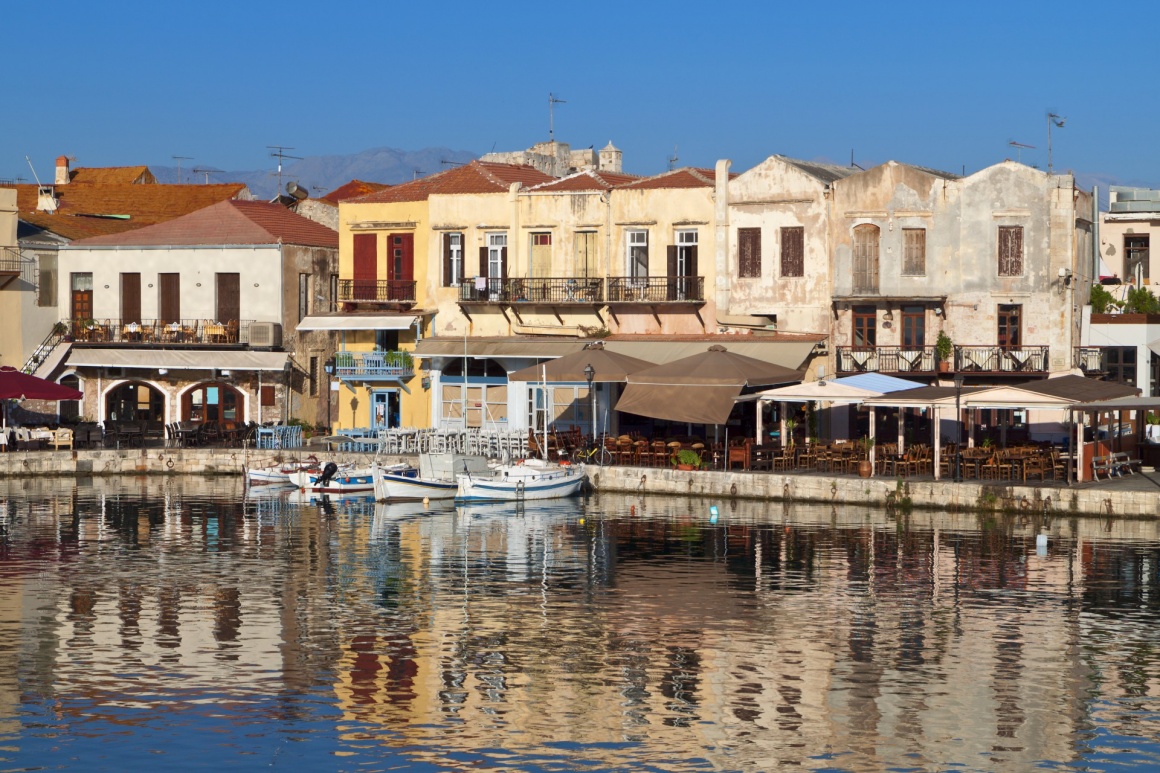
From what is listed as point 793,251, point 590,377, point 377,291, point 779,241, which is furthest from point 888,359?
point 377,291

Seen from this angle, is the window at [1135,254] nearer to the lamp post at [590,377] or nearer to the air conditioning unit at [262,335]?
the lamp post at [590,377]

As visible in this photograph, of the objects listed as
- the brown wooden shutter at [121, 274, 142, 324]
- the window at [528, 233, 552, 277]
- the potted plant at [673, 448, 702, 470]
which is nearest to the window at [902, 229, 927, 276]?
the potted plant at [673, 448, 702, 470]

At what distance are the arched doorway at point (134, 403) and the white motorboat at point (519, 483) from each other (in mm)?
16979

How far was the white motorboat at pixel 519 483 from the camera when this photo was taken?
137 ft

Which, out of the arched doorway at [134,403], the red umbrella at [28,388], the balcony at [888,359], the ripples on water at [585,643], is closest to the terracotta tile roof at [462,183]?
the arched doorway at [134,403]

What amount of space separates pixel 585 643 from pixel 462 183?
30897 mm

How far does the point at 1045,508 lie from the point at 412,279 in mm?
23314

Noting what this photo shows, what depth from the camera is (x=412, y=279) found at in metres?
53.7

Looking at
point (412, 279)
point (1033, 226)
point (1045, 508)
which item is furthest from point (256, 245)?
point (1045, 508)

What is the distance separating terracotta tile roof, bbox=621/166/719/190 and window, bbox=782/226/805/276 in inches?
111

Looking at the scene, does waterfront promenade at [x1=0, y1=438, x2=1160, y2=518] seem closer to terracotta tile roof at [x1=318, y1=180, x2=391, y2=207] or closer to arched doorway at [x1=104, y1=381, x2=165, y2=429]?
arched doorway at [x1=104, y1=381, x2=165, y2=429]

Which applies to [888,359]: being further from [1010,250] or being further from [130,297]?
[130,297]

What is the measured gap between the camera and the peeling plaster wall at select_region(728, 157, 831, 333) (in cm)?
4862

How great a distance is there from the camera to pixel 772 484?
134ft
